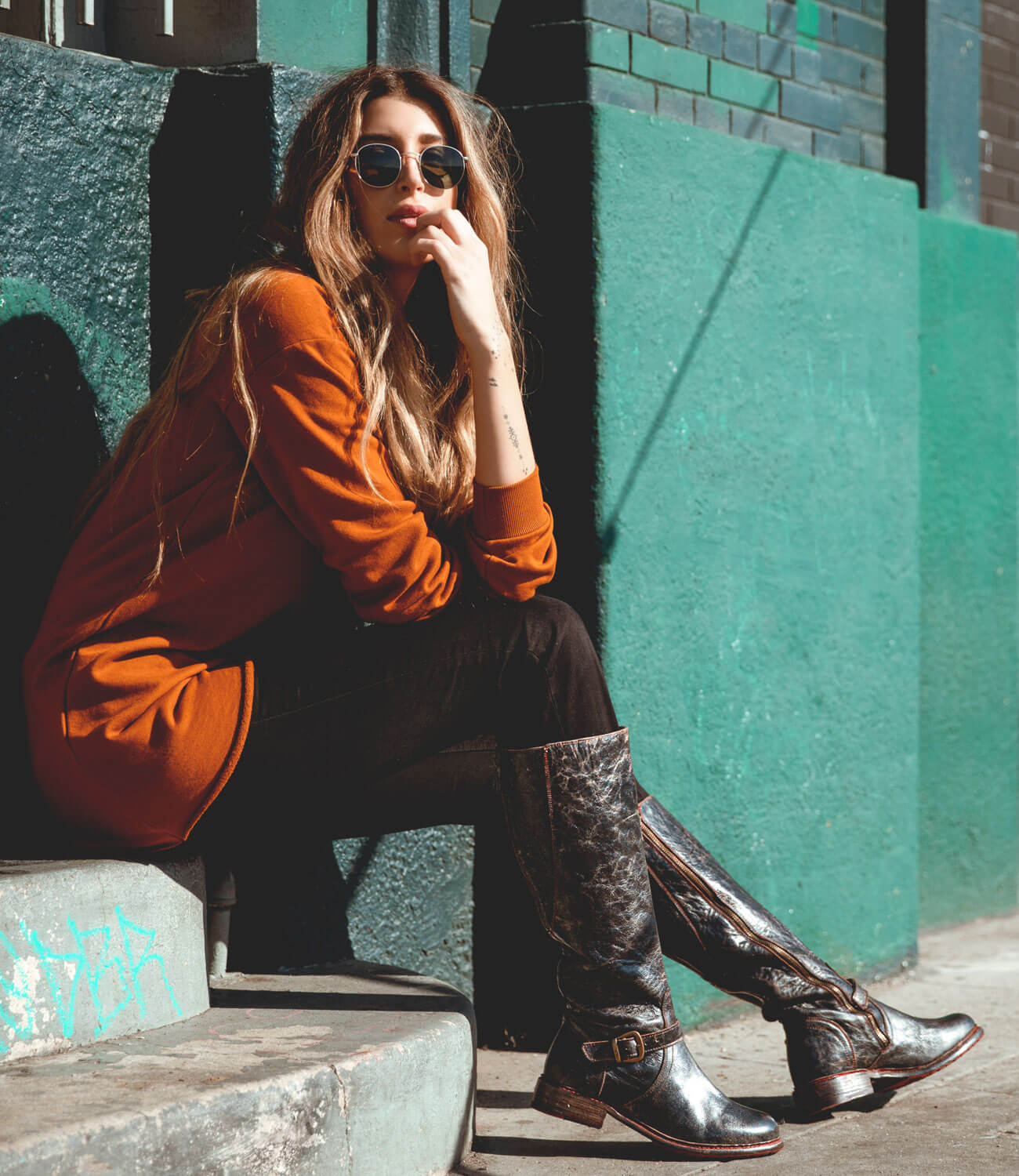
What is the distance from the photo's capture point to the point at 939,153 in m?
5.01

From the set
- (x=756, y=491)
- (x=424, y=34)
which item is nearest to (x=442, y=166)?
(x=424, y=34)

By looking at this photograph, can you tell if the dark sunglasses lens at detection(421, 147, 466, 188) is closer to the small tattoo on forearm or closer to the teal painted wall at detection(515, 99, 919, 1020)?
the small tattoo on forearm

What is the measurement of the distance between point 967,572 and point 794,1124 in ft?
7.69

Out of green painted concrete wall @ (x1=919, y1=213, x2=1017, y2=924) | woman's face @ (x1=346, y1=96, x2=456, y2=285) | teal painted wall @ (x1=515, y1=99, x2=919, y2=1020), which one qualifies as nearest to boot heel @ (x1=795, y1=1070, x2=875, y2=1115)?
teal painted wall @ (x1=515, y1=99, x2=919, y2=1020)

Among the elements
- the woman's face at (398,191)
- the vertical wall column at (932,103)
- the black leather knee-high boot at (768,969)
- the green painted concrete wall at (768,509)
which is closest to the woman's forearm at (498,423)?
the woman's face at (398,191)

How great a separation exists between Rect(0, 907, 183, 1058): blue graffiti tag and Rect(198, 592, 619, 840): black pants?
23cm

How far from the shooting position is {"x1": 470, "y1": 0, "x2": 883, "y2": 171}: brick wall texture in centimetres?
376

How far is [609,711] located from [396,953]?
1.06 metres

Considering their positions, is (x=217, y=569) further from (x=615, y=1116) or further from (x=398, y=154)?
(x=615, y=1116)

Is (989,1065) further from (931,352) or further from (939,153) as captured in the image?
(939,153)

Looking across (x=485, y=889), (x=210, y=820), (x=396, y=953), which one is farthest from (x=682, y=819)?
(x=210, y=820)

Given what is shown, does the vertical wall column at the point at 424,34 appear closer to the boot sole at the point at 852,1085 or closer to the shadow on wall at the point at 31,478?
the shadow on wall at the point at 31,478

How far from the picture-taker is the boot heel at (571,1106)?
2590mm

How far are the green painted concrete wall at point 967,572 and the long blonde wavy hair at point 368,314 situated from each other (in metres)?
2.15
